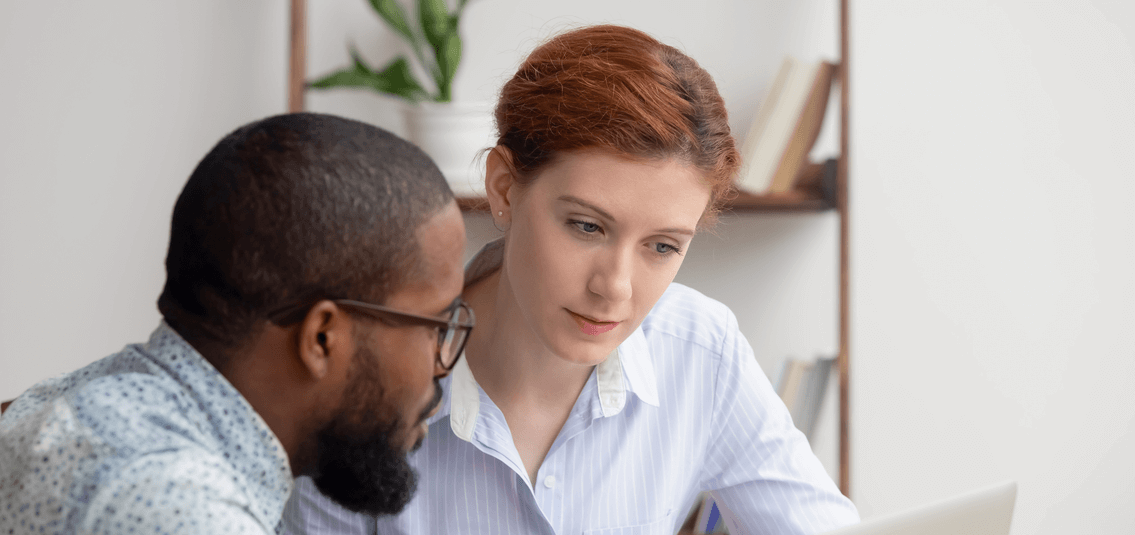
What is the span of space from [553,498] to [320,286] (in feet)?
1.81

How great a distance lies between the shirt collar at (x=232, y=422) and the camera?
616 millimetres

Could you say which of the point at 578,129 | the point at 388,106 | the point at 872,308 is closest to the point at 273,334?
the point at 578,129

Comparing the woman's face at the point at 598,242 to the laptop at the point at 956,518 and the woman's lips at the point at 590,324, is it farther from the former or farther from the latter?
the laptop at the point at 956,518

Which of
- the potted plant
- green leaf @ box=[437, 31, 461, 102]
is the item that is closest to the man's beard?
the potted plant

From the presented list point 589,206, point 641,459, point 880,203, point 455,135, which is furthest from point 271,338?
point 880,203

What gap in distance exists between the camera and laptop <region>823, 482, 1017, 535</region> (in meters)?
0.62

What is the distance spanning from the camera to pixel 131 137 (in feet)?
6.10

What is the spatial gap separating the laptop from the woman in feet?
1.24

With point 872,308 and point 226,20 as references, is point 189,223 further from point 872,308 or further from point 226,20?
point 872,308

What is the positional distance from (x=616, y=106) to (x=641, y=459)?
482 millimetres

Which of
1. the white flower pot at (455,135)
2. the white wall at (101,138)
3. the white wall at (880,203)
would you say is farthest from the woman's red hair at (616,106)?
the white wall at (101,138)

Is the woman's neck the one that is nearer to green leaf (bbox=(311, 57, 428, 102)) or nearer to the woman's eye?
the woman's eye

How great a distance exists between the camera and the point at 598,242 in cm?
95

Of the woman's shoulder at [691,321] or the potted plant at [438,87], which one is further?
the potted plant at [438,87]
